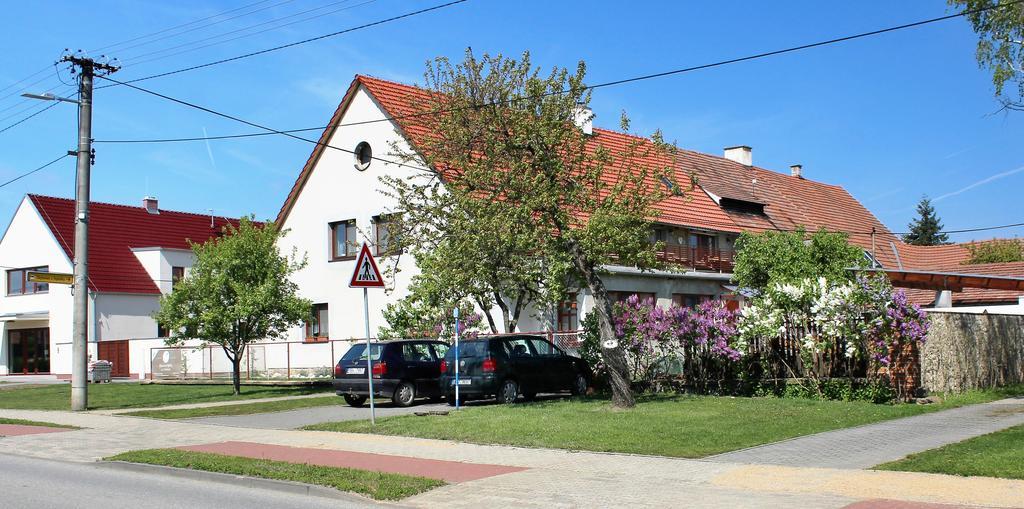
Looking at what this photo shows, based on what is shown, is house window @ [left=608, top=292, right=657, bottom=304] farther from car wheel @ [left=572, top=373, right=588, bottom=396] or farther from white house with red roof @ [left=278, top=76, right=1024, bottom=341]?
car wheel @ [left=572, top=373, right=588, bottom=396]

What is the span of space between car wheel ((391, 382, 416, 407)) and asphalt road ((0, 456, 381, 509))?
9.19m

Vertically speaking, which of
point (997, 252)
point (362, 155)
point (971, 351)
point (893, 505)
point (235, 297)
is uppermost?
point (362, 155)

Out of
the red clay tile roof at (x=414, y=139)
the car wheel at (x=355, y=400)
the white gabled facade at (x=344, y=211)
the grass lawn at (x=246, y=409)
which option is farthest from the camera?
the white gabled facade at (x=344, y=211)

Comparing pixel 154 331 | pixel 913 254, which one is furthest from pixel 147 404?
pixel 913 254

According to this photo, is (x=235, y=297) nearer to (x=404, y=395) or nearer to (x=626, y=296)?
(x=404, y=395)

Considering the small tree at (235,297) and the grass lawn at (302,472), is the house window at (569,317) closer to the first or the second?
the small tree at (235,297)

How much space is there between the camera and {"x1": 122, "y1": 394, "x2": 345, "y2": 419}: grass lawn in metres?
21.3

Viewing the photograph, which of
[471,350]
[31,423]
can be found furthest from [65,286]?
[471,350]

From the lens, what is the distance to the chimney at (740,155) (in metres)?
49.3

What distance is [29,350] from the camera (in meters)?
45.2

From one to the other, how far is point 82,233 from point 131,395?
22.0 ft

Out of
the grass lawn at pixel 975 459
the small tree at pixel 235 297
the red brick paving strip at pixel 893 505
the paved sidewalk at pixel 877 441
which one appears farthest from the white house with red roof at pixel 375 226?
the red brick paving strip at pixel 893 505

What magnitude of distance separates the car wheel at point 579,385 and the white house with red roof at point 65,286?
26.3 meters

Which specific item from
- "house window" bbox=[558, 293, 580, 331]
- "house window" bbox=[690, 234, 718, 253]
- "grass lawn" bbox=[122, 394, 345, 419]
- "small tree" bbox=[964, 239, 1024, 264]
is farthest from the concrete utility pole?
"small tree" bbox=[964, 239, 1024, 264]
